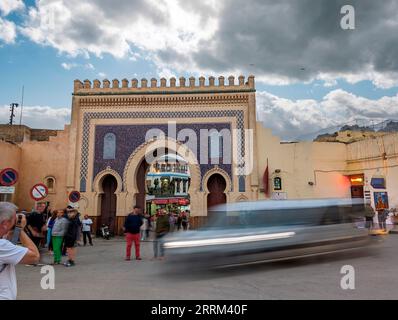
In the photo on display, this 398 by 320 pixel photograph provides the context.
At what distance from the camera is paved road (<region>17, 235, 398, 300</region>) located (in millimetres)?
5570

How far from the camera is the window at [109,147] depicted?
1980 cm

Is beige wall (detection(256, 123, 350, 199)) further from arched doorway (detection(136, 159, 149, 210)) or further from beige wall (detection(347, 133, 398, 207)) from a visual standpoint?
Result: arched doorway (detection(136, 159, 149, 210))

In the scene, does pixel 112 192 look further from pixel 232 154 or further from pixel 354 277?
pixel 354 277

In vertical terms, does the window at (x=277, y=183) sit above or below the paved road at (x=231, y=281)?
above

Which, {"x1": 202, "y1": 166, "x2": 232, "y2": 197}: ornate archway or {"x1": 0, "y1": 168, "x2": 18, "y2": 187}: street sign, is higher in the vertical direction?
{"x1": 202, "y1": 166, "x2": 232, "y2": 197}: ornate archway

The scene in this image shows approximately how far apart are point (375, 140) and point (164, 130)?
38.3 ft

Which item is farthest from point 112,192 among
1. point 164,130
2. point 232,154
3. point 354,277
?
point 354,277

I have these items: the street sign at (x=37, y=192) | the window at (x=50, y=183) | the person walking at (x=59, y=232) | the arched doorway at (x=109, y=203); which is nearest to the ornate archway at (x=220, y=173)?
the arched doorway at (x=109, y=203)

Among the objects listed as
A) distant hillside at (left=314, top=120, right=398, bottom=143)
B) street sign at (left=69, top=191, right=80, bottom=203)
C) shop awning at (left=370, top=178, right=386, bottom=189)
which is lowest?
street sign at (left=69, top=191, right=80, bottom=203)

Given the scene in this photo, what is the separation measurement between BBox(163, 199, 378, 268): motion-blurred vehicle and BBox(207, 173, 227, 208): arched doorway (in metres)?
10.5

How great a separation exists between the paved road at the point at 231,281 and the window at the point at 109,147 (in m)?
11.4

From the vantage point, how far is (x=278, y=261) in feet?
25.0

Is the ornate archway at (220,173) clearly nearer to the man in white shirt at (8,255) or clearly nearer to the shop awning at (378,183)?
the shop awning at (378,183)

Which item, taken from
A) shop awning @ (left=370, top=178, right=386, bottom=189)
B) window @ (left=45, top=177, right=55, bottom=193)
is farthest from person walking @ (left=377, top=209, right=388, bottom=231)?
window @ (left=45, top=177, right=55, bottom=193)
